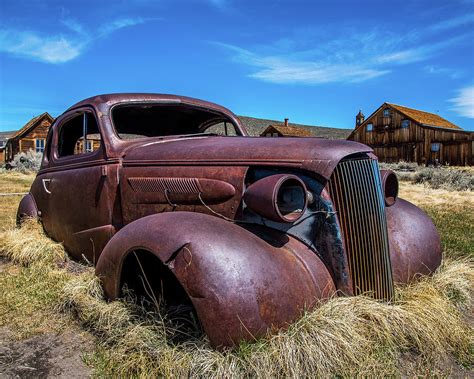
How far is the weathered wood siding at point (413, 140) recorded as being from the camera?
123ft

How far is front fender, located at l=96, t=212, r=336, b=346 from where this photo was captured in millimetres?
2033

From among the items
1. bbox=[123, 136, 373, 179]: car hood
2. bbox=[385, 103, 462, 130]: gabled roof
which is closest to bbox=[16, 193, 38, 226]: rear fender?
bbox=[123, 136, 373, 179]: car hood

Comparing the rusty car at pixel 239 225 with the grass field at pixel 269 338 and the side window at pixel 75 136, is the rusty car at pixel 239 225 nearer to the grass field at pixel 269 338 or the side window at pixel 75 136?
the grass field at pixel 269 338

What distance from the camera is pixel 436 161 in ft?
125

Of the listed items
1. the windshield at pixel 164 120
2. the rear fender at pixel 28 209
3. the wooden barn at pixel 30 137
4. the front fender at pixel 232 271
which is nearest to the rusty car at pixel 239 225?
the front fender at pixel 232 271

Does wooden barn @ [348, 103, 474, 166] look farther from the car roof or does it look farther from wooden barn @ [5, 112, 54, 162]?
the car roof

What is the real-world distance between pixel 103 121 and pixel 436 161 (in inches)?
1569

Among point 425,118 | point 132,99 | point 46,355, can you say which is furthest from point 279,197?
point 425,118

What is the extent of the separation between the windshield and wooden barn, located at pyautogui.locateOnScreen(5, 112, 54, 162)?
3554 cm

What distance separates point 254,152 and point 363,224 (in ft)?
2.82

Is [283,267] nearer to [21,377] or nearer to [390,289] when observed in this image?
[390,289]

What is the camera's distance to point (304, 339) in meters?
2.06

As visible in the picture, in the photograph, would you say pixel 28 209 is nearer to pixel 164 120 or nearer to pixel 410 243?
pixel 164 120

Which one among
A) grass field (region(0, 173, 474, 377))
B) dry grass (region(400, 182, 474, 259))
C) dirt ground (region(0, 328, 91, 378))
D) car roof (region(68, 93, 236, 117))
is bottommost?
dry grass (region(400, 182, 474, 259))
